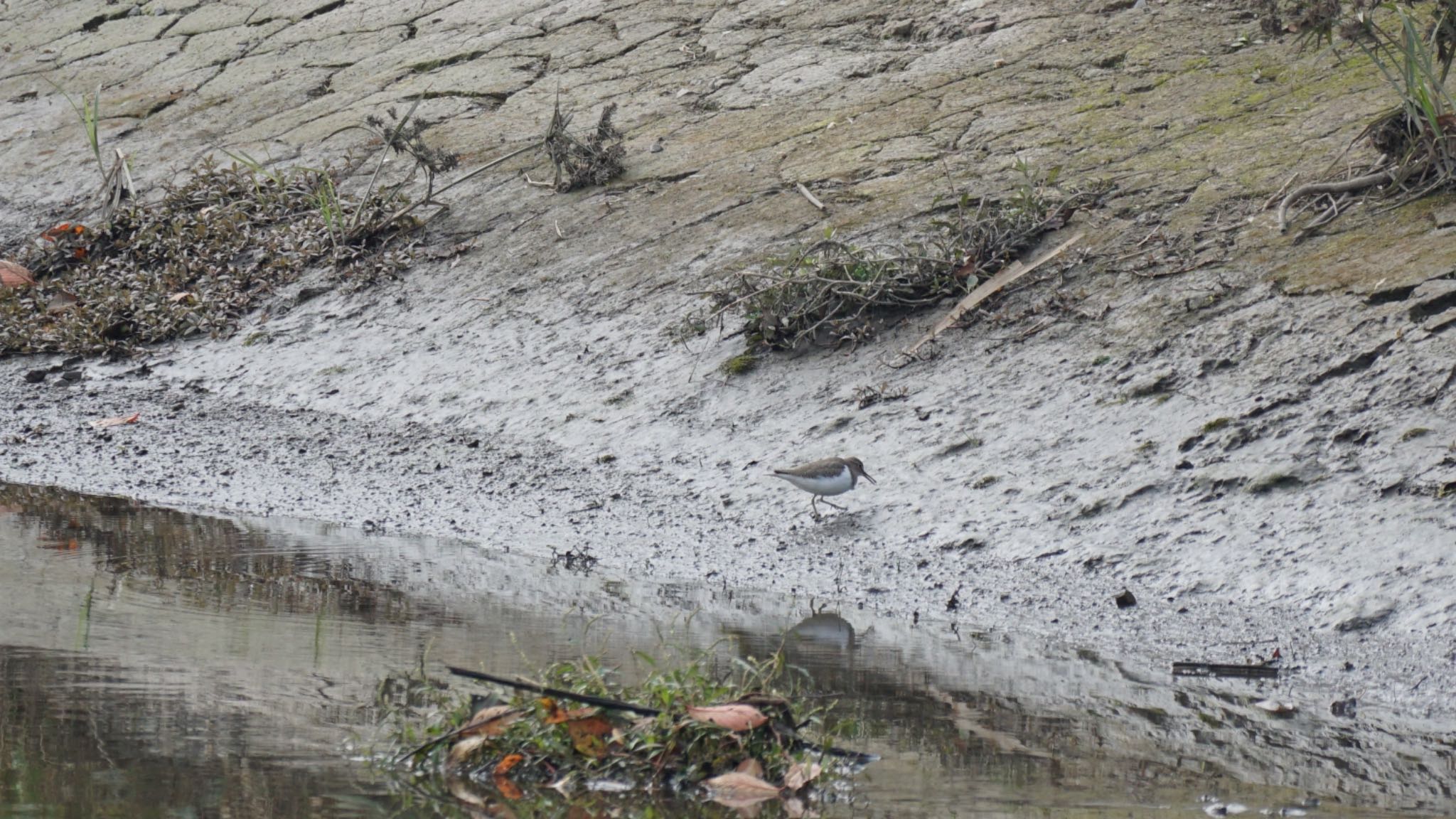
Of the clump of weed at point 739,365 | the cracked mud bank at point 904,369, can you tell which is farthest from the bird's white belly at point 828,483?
the clump of weed at point 739,365

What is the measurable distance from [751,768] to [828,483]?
2332 millimetres

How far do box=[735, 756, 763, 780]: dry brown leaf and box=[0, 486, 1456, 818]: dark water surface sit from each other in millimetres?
150

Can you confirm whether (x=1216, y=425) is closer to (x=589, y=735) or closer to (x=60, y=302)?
(x=589, y=735)

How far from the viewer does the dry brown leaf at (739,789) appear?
9.36 ft

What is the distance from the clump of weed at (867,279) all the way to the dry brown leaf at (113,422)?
113 inches

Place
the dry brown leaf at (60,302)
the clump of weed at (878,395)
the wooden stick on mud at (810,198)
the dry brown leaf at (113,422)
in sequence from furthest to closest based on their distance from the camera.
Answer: the dry brown leaf at (60,302), the wooden stick on mud at (810,198), the dry brown leaf at (113,422), the clump of weed at (878,395)

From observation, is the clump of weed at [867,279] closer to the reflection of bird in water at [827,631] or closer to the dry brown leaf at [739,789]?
the reflection of bird in water at [827,631]

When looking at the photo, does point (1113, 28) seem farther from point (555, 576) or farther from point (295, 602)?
point (295, 602)

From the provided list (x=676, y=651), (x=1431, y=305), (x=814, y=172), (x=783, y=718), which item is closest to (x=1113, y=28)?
(x=814, y=172)

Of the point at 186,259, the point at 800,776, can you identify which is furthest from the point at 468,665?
the point at 186,259

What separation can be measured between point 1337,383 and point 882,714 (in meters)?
2.49

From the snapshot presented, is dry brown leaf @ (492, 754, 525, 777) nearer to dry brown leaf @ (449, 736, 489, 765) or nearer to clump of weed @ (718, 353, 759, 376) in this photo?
dry brown leaf @ (449, 736, 489, 765)

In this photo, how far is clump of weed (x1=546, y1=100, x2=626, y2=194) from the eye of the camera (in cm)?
851

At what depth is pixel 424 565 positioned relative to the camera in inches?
202
